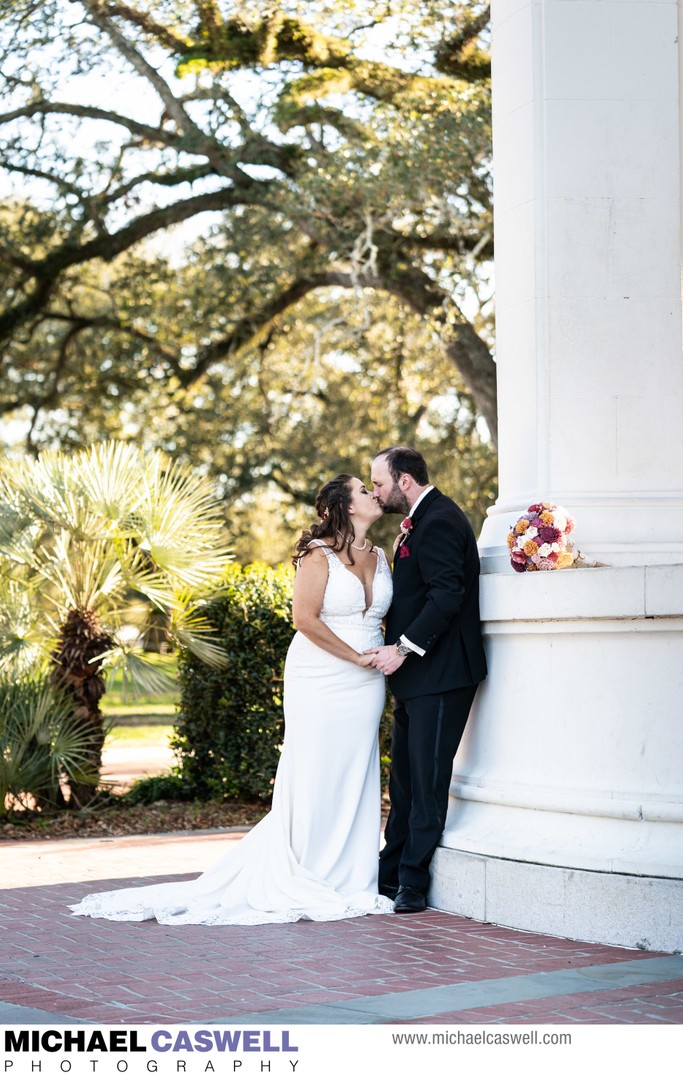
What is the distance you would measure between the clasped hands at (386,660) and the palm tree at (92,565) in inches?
148

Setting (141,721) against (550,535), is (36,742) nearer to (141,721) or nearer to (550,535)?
(550,535)

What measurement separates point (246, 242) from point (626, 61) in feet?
34.3

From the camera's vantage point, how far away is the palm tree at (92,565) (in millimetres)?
10367

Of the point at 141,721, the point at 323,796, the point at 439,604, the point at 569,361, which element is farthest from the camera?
the point at 141,721

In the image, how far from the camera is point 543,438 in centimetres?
670

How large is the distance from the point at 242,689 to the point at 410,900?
419cm

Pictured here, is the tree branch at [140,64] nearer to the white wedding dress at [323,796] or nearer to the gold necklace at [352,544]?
the gold necklace at [352,544]

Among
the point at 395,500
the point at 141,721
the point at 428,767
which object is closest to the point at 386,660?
the point at 428,767

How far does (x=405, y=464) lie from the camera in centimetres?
695

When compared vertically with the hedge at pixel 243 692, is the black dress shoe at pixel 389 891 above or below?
below

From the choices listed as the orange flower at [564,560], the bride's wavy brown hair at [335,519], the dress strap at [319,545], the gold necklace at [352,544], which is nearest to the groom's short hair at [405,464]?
the bride's wavy brown hair at [335,519]
